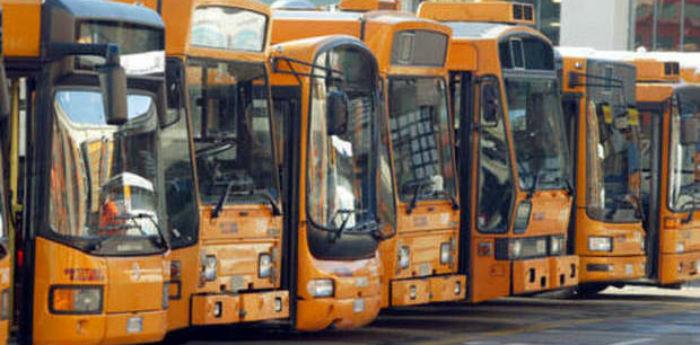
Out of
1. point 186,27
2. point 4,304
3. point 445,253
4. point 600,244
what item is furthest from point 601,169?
point 4,304

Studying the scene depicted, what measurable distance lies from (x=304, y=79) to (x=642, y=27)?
23908mm

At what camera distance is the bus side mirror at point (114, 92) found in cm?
1316

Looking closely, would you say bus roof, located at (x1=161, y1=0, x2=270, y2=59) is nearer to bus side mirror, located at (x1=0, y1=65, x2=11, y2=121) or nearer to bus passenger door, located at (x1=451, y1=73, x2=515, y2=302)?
bus side mirror, located at (x1=0, y1=65, x2=11, y2=121)

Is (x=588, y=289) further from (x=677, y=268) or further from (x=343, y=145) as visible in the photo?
(x=343, y=145)

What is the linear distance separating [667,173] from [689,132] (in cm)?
55

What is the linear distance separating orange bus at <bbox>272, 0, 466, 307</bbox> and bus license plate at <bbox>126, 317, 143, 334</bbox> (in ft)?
15.8

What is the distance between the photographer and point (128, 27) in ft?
48.3

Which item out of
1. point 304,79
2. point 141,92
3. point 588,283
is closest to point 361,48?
point 304,79

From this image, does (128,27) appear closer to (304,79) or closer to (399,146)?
(304,79)

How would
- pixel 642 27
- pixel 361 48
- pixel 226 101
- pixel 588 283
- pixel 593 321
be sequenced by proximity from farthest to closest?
pixel 642 27 → pixel 588 283 → pixel 593 321 → pixel 361 48 → pixel 226 101

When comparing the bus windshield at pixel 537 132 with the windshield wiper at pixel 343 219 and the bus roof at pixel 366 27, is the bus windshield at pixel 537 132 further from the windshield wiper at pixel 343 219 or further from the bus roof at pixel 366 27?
the windshield wiper at pixel 343 219

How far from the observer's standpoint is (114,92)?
13234 millimetres

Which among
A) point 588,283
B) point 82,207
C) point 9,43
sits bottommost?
point 588,283

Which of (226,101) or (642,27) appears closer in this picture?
(226,101)
